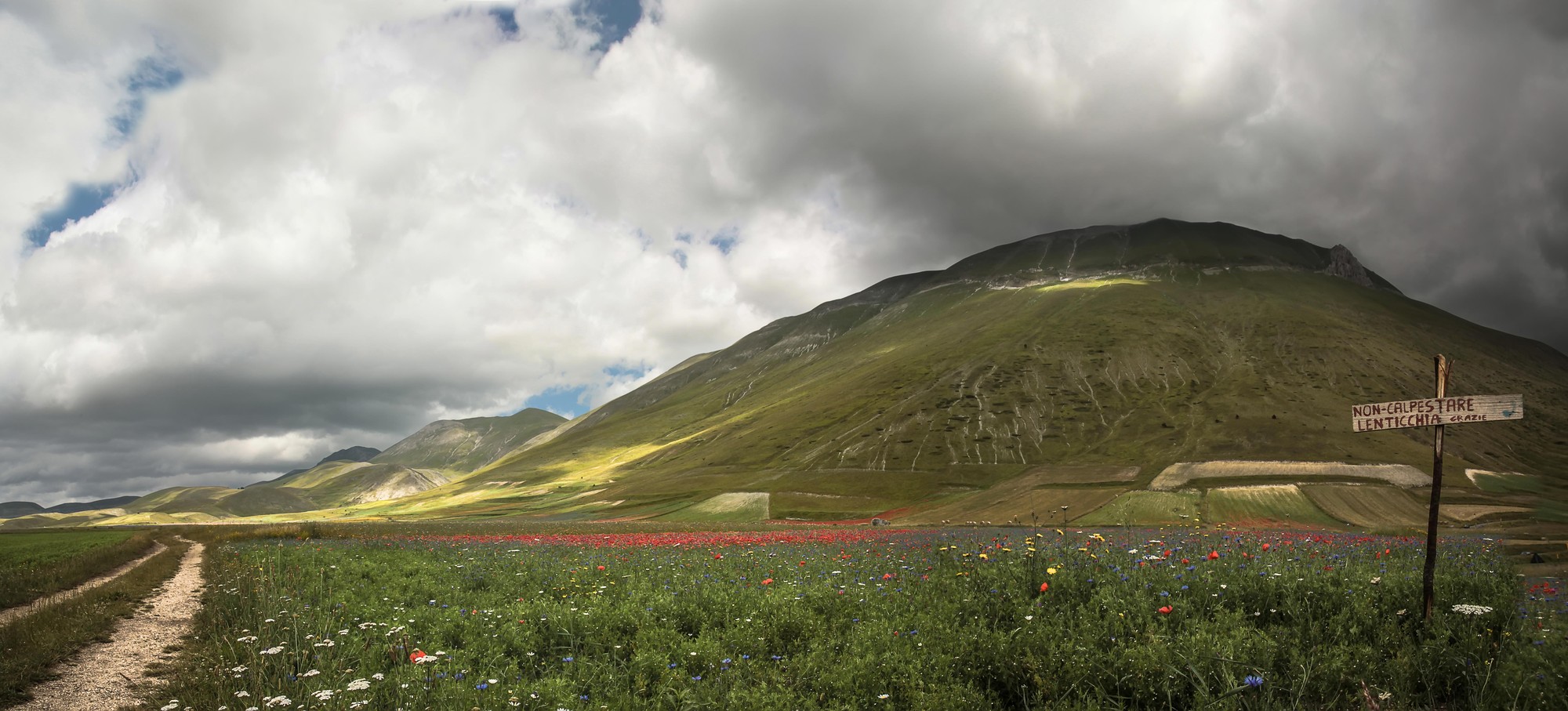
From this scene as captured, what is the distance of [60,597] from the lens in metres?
23.8

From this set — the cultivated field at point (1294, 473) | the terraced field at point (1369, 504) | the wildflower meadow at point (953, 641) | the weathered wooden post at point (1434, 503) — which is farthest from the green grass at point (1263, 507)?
the wildflower meadow at point (953, 641)

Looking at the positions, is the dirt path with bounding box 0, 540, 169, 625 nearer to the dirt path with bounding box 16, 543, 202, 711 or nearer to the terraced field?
the dirt path with bounding box 16, 543, 202, 711

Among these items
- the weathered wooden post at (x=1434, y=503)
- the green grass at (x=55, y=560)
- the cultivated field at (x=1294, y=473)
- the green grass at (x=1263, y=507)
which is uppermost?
the weathered wooden post at (x=1434, y=503)

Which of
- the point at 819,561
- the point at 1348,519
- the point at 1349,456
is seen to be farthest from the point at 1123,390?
the point at 819,561

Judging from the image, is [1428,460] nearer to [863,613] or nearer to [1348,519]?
[1348,519]

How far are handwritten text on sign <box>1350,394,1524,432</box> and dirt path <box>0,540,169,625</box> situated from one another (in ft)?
99.1

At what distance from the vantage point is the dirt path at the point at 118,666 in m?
11.6

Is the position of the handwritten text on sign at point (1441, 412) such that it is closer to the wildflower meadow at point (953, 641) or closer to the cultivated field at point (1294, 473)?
the wildflower meadow at point (953, 641)

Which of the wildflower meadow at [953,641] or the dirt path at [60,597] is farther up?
the wildflower meadow at [953,641]

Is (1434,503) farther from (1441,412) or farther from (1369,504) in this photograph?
(1369,504)

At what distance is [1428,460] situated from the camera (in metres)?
124

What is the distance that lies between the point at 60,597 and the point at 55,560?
57.1ft

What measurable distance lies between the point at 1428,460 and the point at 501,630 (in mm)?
165588

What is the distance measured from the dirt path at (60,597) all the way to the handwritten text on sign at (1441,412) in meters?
30.2
